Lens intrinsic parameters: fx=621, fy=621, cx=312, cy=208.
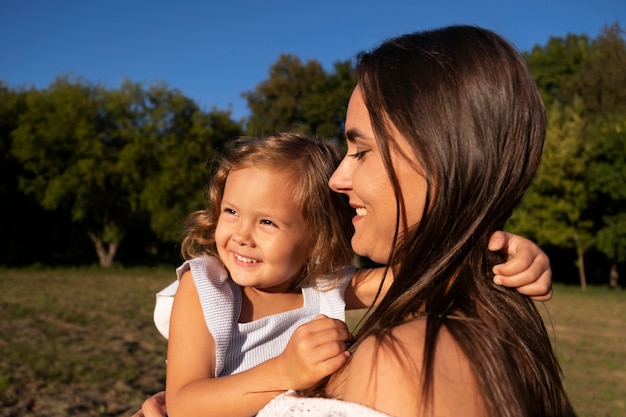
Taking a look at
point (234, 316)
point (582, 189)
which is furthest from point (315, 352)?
point (582, 189)

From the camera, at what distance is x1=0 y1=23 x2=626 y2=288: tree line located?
24594 mm

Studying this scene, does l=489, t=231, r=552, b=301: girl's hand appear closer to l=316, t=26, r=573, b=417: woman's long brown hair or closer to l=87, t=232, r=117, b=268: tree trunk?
l=316, t=26, r=573, b=417: woman's long brown hair

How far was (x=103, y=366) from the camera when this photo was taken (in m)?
7.60

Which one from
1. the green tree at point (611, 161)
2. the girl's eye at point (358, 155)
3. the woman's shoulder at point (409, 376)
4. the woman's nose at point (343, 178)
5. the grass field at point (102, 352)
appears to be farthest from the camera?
the green tree at point (611, 161)

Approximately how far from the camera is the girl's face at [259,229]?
7.86ft

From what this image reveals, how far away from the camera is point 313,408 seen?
4.42 feet

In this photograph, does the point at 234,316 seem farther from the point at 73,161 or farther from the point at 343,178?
the point at 73,161

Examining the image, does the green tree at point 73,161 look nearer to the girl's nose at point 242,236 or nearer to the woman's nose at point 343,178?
the girl's nose at point 242,236

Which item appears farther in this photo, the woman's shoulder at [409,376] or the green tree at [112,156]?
the green tree at [112,156]

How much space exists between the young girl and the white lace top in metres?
0.33

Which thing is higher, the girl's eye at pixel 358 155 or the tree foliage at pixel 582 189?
the tree foliage at pixel 582 189

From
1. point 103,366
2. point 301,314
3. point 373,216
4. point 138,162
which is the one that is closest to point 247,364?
point 301,314

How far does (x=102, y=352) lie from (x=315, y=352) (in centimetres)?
770

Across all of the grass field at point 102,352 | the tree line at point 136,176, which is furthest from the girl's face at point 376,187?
the tree line at point 136,176
